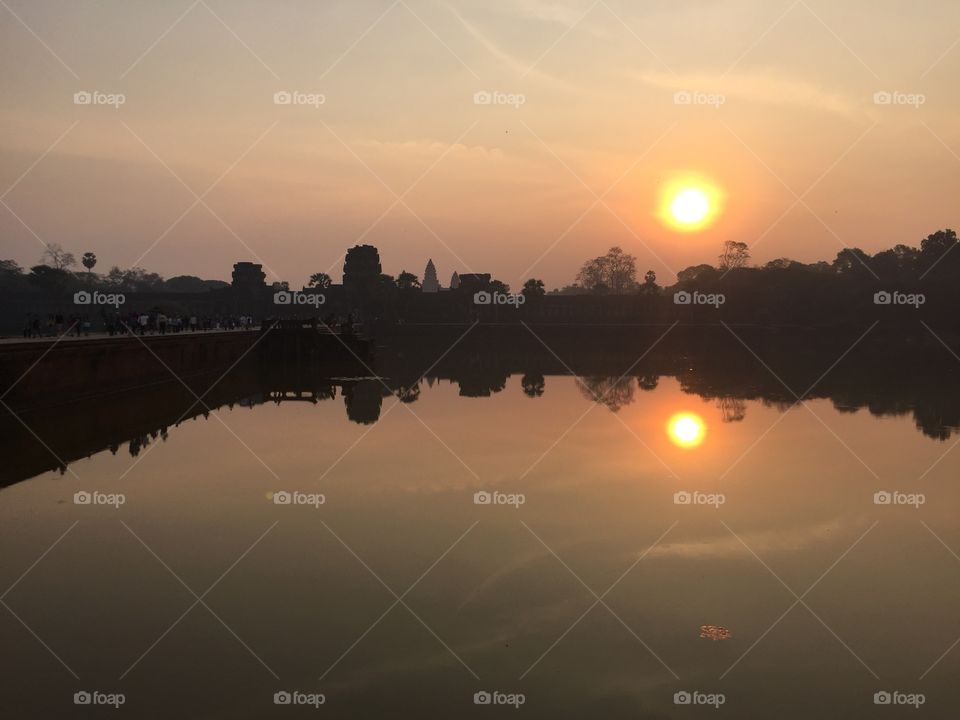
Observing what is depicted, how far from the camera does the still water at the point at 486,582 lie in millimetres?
9500

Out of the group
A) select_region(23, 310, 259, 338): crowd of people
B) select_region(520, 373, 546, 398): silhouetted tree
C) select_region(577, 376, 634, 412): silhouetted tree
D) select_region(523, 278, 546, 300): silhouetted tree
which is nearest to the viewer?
select_region(577, 376, 634, 412): silhouetted tree

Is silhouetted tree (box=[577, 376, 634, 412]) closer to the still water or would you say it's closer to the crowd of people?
the still water

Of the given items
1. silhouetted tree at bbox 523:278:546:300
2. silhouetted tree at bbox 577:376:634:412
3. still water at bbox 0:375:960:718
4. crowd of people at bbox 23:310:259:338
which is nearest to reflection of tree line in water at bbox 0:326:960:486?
silhouetted tree at bbox 577:376:634:412

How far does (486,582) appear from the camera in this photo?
12898 millimetres

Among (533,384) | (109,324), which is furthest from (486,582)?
(109,324)

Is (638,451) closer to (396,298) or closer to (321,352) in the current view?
(321,352)

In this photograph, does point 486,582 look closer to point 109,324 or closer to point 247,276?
point 109,324

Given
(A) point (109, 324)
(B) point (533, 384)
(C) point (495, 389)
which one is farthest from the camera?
(A) point (109, 324)

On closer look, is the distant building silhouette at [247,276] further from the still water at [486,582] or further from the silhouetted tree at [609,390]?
the still water at [486,582]

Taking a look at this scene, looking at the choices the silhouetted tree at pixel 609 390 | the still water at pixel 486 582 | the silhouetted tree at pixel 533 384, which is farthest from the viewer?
the silhouetted tree at pixel 533 384

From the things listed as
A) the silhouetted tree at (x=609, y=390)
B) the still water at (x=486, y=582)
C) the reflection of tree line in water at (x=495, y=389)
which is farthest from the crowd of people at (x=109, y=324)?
the silhouetted tree at (x=609, y=390)

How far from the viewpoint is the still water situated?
31.2ft

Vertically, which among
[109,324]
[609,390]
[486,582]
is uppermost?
[109,324]

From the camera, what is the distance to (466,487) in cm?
1927
